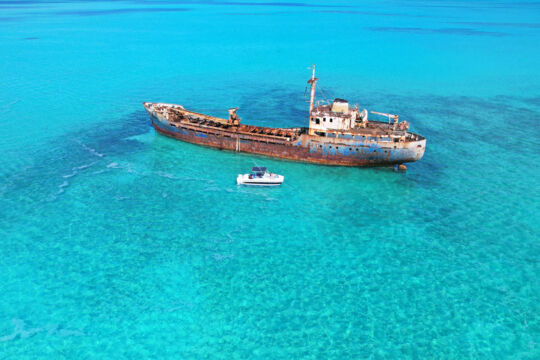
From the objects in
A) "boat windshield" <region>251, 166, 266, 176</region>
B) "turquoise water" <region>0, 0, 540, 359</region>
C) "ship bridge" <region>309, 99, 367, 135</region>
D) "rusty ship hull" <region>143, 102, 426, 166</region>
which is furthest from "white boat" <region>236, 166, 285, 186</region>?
"ship bridge" <region>309, 99, 367, 135</region>

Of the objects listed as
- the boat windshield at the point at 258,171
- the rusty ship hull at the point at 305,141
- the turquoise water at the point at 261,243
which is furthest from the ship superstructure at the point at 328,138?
the boat windshield at the point at 258,171

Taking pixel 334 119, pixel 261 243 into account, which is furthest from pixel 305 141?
pixel 261 243

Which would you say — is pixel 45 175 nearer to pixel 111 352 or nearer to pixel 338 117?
pixel 111 352

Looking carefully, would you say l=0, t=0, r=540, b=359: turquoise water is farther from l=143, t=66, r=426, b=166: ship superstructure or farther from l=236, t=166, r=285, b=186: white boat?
l=143, t=66, r=426, b=166: ship superstructure

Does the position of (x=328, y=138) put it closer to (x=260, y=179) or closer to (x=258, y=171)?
(x=258, y=171)

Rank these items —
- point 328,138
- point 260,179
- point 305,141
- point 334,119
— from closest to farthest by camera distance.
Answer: point 260,179, point 334,119, point 328,138, point 305,141

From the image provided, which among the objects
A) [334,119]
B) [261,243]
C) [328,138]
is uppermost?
[334,119]

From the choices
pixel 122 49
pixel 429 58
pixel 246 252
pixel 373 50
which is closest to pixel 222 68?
pixel 122 49
